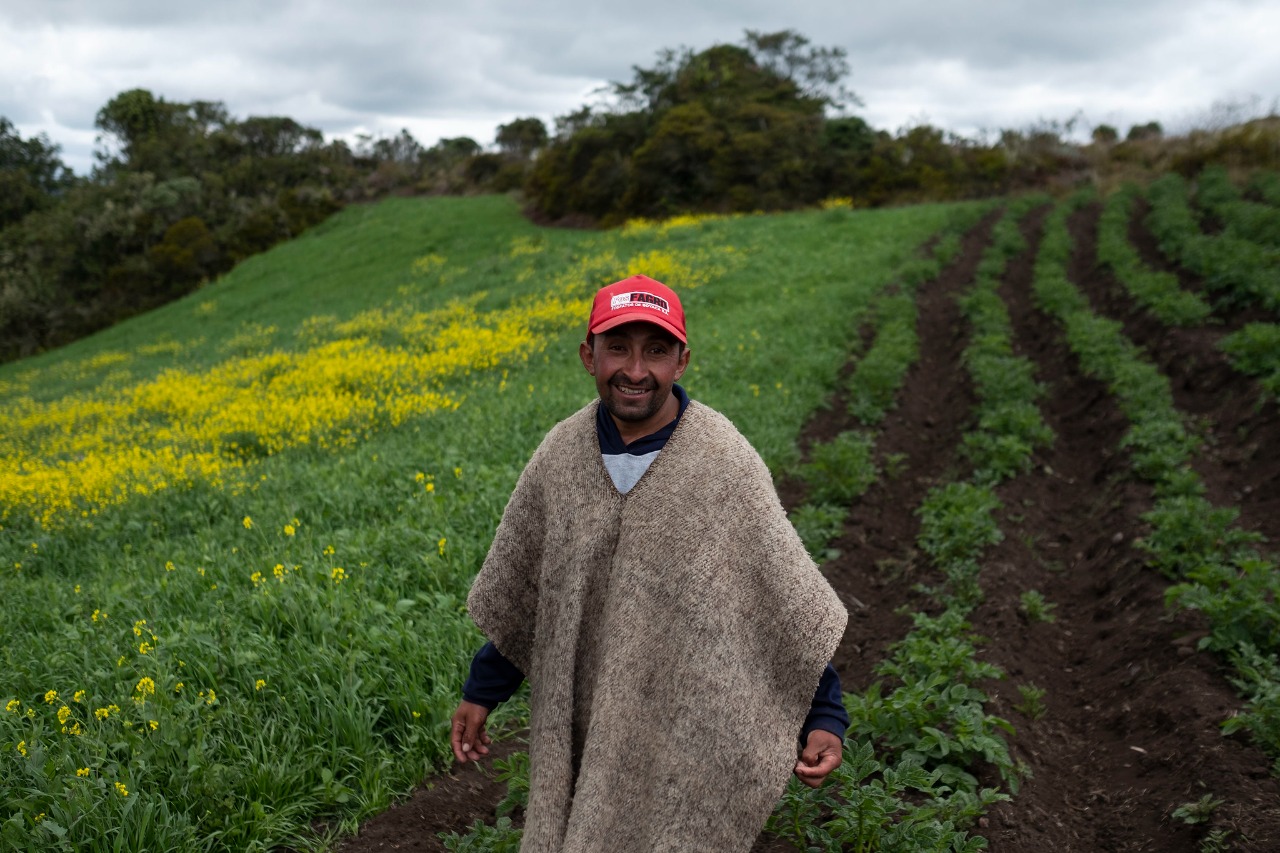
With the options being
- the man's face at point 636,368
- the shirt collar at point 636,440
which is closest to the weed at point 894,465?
the shirt collar at point 636,440

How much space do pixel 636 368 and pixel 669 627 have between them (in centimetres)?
60

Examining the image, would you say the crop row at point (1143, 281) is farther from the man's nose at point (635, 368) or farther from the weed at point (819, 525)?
the man's nose at point (635, 368)

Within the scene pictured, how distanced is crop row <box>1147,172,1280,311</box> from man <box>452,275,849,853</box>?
10.5 m

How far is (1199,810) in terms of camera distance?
9.48ft

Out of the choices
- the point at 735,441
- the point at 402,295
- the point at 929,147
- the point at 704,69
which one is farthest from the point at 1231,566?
the point at 704,69

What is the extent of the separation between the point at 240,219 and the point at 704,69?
23.8 meters

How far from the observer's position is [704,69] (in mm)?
38344

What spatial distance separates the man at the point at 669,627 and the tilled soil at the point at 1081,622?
47.0 inches

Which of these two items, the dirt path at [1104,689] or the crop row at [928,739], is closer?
the crop row at [928,739]

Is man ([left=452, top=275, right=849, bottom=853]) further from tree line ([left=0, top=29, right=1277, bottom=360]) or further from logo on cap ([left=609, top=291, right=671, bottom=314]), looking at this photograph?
tree line ([left=0, top=29, right=1277, bottom=360])

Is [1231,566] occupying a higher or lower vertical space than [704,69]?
lower

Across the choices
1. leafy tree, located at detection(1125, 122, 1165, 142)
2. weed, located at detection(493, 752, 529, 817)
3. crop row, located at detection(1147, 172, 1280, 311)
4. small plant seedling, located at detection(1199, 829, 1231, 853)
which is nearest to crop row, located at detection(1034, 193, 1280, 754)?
small plant seedling, located at detection(1199, 829, 1231, 853)

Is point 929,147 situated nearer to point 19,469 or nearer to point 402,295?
point 402,295

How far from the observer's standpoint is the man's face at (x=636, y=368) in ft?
6.19
